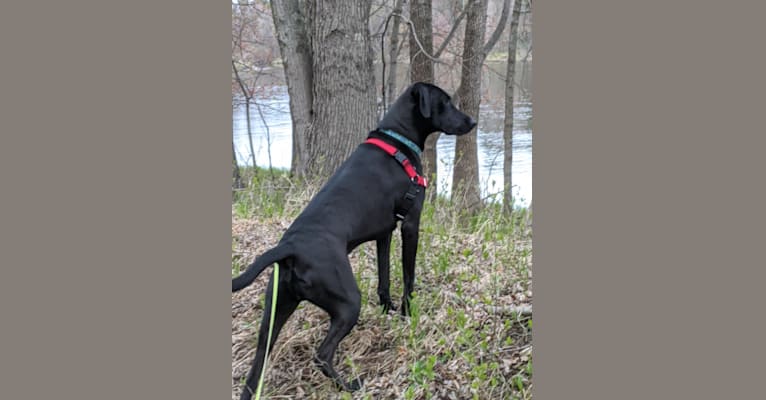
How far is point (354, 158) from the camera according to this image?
4.21 m

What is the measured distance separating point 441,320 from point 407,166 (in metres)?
1.07

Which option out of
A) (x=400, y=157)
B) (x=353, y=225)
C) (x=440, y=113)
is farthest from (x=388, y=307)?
(x=440, y=113)

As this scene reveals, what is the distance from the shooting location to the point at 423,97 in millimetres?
4496

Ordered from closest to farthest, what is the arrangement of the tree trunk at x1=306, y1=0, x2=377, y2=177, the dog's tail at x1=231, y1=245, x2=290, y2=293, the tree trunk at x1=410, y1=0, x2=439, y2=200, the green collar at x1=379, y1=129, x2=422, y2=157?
1. the dog's tail at x1=231, y1=245, x2=290, y2=293
2. the green collar at x1=379, y1=129, x2=422, y2=157
3. the tree trunk at x1=306, y1=0, x2=377, y2=177
4. the tree trunk at x1=410, y1=0, x2=439, y2=200

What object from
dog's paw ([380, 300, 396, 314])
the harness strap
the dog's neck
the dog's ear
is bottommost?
dog's paw ([380, 300, 396, 314])

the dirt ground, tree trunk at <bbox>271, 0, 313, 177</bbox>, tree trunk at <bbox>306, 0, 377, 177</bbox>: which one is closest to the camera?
the dirt ground

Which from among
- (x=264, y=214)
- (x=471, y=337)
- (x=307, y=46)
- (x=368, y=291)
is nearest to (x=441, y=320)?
(x=471, y=337)

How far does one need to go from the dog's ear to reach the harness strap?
35cm

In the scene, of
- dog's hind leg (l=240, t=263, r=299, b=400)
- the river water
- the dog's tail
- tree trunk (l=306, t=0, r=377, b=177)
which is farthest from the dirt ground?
the river water

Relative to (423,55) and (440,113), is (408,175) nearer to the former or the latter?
(440,113)

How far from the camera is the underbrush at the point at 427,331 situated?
3809 mm

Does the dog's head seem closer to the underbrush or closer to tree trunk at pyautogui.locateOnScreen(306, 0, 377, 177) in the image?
the underbrush

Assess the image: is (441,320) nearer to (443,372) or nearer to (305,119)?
(443,372)

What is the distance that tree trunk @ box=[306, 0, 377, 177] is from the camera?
6.64 metres
